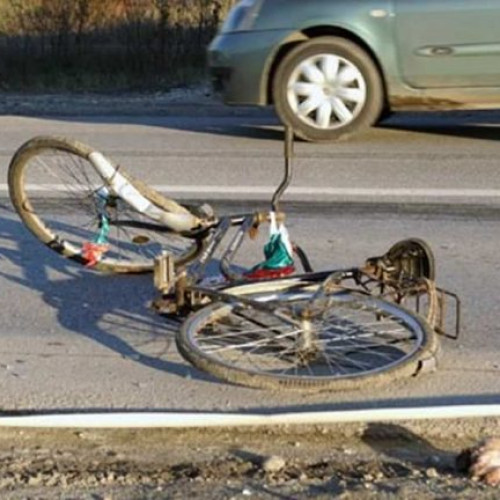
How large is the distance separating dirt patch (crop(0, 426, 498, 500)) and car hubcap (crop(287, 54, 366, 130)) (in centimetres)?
623

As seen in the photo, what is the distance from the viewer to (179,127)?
11703mm

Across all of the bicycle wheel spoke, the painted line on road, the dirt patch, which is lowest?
the painted line on road

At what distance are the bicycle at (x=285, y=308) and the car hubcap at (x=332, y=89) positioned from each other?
4635mm

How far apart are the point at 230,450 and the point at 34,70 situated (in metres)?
14.6

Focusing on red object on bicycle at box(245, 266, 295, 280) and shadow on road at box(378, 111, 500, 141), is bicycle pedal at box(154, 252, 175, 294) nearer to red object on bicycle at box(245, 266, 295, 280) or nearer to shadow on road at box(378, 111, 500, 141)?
red object on bicycle at box(245, 266, 295, 280)

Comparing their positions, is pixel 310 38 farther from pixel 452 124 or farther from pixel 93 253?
pixel 93 253

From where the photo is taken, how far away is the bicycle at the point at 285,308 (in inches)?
182

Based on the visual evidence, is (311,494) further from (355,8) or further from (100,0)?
(100,0)

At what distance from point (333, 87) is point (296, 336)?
5797 millimetres

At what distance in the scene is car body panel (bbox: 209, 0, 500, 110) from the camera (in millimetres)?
10125

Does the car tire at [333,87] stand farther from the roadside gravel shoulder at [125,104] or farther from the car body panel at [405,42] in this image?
the roadside gravel shoulder at [125,104]

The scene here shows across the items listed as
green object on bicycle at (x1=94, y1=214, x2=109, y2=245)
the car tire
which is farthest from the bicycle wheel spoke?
the car tire

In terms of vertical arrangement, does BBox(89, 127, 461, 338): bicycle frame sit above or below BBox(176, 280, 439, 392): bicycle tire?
above

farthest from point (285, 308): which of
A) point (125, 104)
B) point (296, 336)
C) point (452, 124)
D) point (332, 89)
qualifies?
point (125, 104)
